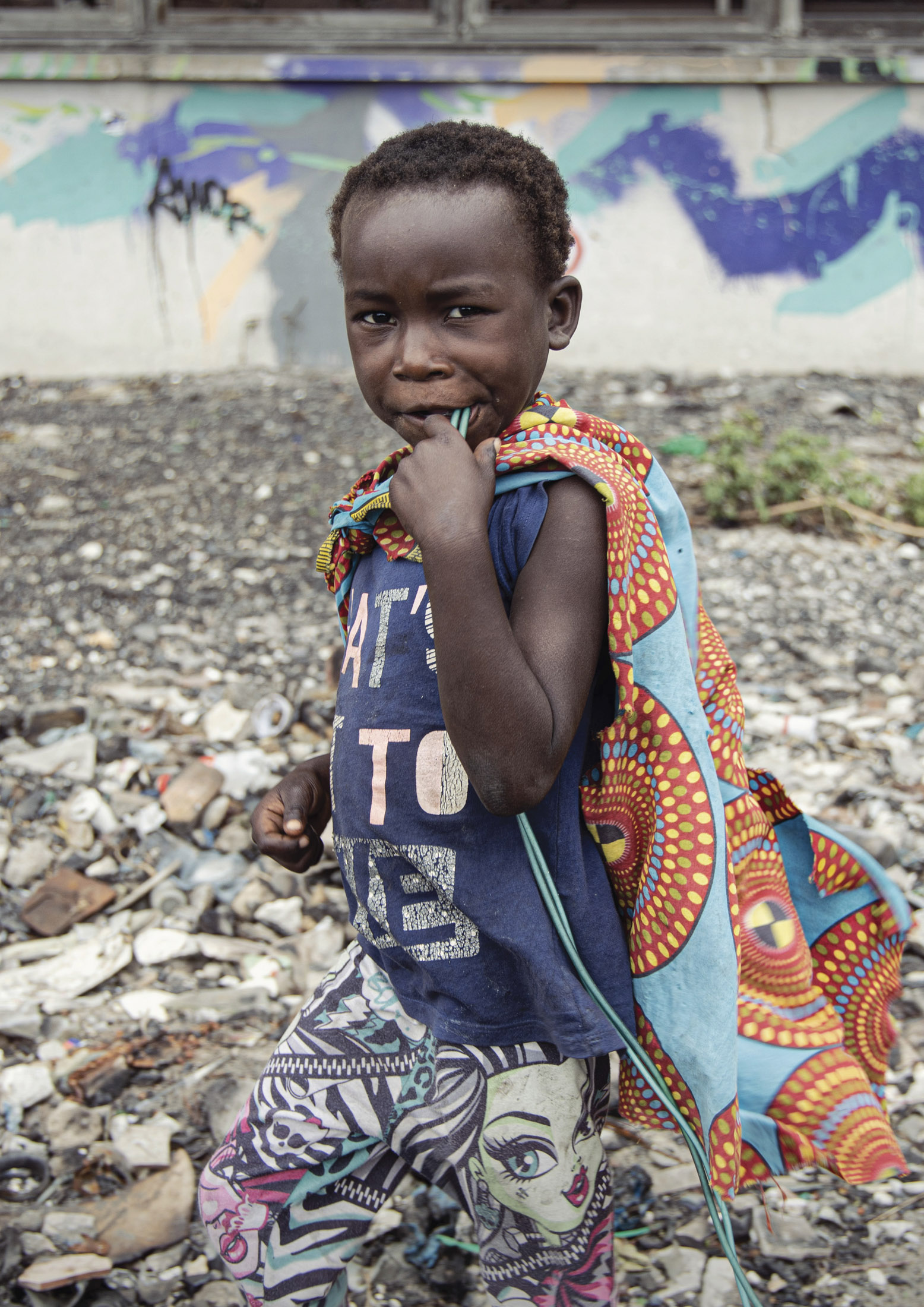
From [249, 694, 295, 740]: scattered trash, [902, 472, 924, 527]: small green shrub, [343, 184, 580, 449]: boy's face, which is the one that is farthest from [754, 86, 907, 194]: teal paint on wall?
[343, 184, 580, 449]: boy's face

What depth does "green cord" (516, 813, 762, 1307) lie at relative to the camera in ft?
4.03

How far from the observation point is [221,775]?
3.20 metres

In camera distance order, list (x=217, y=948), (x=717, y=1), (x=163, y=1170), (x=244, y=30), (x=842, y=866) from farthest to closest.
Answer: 1. (x=717, y=1)
2. (x=244, y=30)
3. (x=217, y=948)
4. (x=163, y=1170)
5. (x=842, y=866)

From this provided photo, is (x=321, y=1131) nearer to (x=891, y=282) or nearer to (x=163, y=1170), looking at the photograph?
(x=163, y=1170)

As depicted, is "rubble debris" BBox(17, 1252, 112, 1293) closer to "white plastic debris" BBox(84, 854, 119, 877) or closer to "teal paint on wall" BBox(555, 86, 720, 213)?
"white plastic debris" BBox(84, 854, 119, 877)

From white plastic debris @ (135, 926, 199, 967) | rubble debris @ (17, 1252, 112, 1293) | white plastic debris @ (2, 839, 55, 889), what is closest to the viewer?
rubble debris @ (17, 1252, 112, 1293)

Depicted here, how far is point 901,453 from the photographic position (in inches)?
207

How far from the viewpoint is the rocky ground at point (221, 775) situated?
76.4 inches

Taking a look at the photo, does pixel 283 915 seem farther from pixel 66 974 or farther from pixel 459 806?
pixel 459 806

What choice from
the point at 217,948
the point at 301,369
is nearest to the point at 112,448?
the point at 301,369

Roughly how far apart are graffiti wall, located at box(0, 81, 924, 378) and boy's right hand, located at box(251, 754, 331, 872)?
5.12 meters

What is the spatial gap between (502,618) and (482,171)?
494 millimetres

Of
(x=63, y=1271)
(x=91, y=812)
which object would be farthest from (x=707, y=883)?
(x=91, y=812)

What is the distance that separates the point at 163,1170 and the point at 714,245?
570 cm
